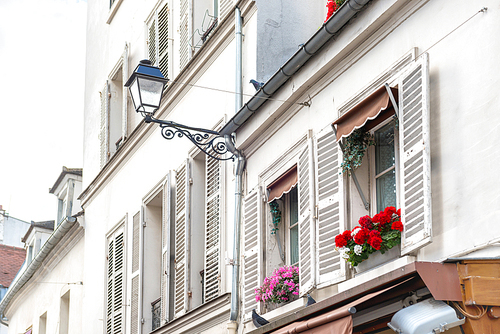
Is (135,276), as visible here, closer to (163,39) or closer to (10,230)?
(163,39)

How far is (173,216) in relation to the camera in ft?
37.4

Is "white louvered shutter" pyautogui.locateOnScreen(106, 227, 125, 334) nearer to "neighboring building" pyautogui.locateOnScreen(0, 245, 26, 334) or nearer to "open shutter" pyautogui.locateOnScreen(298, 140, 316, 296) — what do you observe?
"open shutter" pyautogui.locateOnScreen(298, 140, 316, 296)

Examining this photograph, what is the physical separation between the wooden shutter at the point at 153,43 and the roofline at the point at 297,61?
4355mm

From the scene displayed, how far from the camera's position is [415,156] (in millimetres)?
6062

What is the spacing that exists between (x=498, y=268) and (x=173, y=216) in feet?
21.8

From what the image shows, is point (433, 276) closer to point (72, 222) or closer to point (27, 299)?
point (72, 222)

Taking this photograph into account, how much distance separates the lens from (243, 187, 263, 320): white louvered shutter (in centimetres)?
872

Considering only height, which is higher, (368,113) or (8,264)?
(8,264)

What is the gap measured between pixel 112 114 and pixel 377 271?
32.5 ft

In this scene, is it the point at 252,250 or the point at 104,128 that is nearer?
the point at 252,250

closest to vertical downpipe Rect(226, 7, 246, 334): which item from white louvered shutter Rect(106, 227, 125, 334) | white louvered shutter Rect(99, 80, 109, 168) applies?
white louvered shutter Rect(106, 227, 125, 334)

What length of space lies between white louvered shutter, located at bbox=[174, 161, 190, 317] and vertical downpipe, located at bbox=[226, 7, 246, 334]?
1445 millimetres

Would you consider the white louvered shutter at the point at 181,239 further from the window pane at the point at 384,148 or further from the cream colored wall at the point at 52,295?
the cream colored wall at the point at 52,295

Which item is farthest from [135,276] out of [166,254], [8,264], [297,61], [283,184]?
[8,264]
